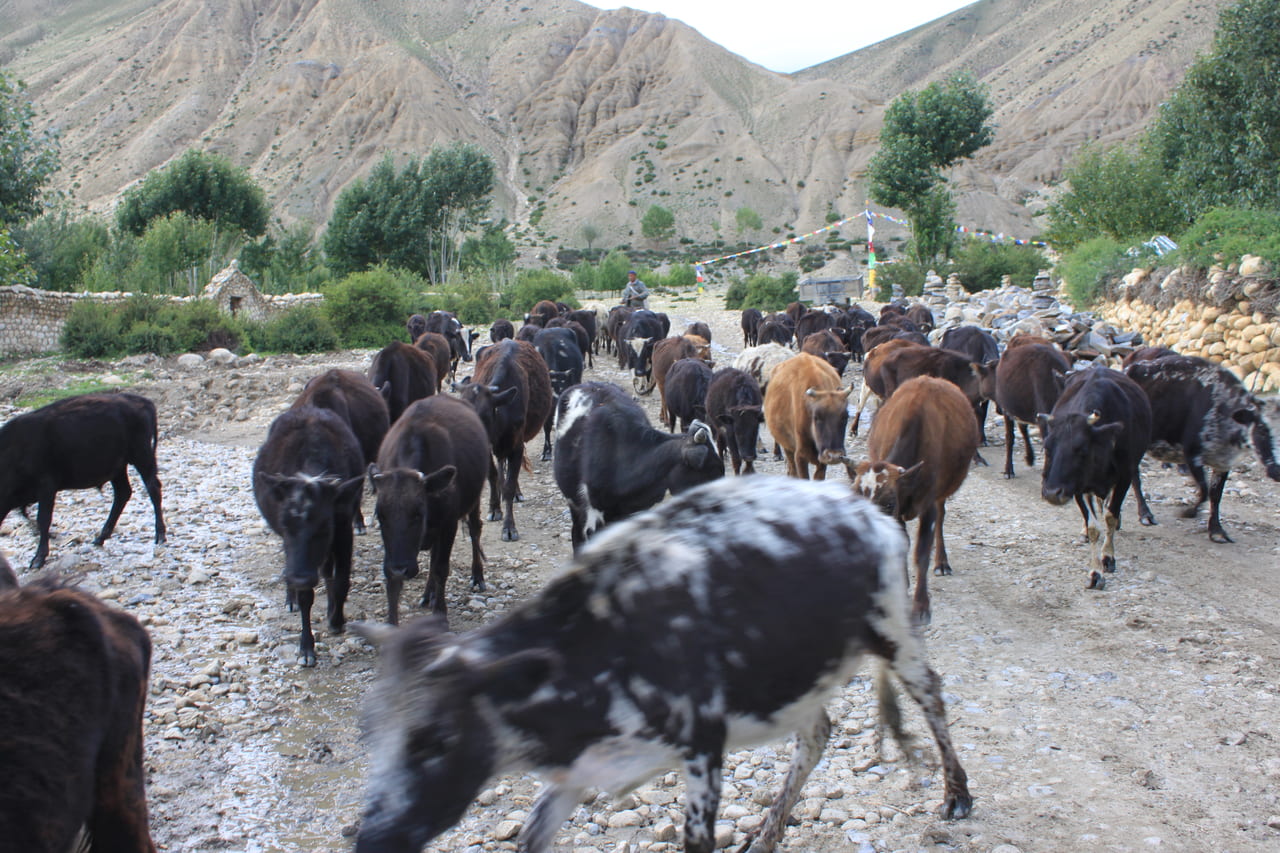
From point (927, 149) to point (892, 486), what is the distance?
3732cm

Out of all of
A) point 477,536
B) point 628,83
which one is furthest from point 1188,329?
point 628,83

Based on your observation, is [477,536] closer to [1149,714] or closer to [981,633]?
[981,633]

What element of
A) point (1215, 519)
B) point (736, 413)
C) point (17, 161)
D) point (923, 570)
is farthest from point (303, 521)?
point (17, 161)

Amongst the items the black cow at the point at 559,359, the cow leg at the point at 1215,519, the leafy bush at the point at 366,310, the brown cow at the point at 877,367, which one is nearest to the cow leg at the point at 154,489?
the black cow at the point at 559,359

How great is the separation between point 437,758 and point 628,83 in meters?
113

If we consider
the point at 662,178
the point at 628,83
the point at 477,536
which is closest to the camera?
the point at 477,536

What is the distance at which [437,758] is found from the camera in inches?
110

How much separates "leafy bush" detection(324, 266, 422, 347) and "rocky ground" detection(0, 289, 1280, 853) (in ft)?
62.3

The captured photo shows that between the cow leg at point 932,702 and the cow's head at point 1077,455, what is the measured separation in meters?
3.61

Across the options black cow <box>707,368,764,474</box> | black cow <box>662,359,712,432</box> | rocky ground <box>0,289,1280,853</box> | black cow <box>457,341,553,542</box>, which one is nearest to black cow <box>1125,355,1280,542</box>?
rocky ground <box>0,289,1280,853</box>

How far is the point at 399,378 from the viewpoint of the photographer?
1084 cm

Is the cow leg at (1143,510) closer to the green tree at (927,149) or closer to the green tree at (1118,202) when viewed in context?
the green tree at (1118,202)

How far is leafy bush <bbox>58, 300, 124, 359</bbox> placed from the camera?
2227cm

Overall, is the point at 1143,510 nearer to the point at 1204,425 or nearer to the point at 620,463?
the point at 1204,425
